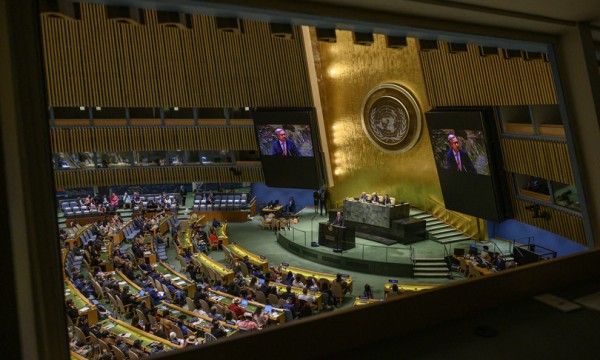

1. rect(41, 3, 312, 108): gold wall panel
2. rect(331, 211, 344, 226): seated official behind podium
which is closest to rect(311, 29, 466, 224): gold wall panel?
rect(41, 3, 312, 108): gold wall panel

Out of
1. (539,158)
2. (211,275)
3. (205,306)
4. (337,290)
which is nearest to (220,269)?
(211,275)

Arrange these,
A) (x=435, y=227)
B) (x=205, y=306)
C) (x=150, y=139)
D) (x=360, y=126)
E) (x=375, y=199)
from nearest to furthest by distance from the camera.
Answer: (x=205, y=306) < (x=435, y=227) < (x=375, y=199) < (x=150, y=139) < (x=360, y=126)

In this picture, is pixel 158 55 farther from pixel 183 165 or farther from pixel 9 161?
pixel 9 161

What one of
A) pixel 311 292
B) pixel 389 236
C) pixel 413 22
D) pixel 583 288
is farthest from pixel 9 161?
pixel 389 236

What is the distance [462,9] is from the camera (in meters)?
3.15

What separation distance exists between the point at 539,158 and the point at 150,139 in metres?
13.4

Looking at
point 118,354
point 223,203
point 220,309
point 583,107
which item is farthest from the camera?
point 223,203

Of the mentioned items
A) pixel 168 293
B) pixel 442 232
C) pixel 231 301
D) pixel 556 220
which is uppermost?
pixel 556 220

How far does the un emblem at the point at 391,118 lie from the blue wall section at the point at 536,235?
4145mm

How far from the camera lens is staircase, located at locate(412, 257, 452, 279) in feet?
44.7

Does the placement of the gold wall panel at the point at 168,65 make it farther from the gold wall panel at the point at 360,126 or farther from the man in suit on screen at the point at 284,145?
the gold wall panel at the point at 360,126

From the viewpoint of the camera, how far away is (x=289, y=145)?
17266 millimetres

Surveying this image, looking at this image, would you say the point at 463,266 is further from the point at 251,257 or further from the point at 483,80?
the point at 251,257

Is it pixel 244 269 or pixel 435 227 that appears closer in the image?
pixel 244 269
